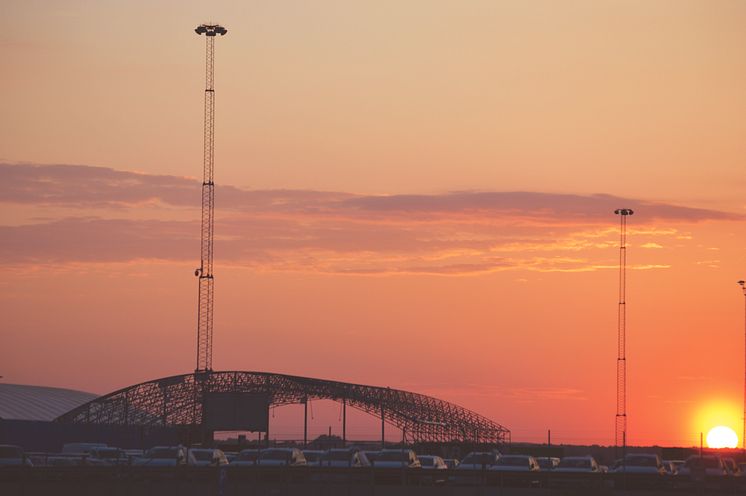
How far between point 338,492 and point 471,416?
8072 cm

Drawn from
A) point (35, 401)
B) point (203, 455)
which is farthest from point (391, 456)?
point (35, 401)

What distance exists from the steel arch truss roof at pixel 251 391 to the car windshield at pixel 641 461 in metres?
52.1

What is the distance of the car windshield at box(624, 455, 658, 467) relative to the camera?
44.1 metres

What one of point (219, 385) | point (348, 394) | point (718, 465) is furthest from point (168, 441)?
point (718, 465)

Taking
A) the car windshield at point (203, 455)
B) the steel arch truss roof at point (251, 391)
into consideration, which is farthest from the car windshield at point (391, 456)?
the steel arch truss roof at point (251, 391)

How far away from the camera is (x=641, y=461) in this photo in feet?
146

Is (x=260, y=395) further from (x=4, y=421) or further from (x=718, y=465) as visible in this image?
(x=718, y=465)

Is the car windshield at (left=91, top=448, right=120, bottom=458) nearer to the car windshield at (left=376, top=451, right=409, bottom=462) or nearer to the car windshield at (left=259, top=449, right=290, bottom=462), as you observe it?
the car windshield at (left=259, top=449, right=290, bottom=462)

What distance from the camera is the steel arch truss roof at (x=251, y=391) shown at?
98.2 metres

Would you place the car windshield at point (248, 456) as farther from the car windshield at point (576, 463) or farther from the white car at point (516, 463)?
the car windshield at point (576, 463)

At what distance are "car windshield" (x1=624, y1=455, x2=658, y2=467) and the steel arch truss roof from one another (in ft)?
171

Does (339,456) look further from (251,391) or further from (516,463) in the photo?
(251,391)

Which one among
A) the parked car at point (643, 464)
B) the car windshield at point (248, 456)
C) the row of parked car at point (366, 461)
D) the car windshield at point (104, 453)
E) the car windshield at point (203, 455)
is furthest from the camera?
the car windshield at point (104, 453)

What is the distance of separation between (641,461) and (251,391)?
2046 inches
